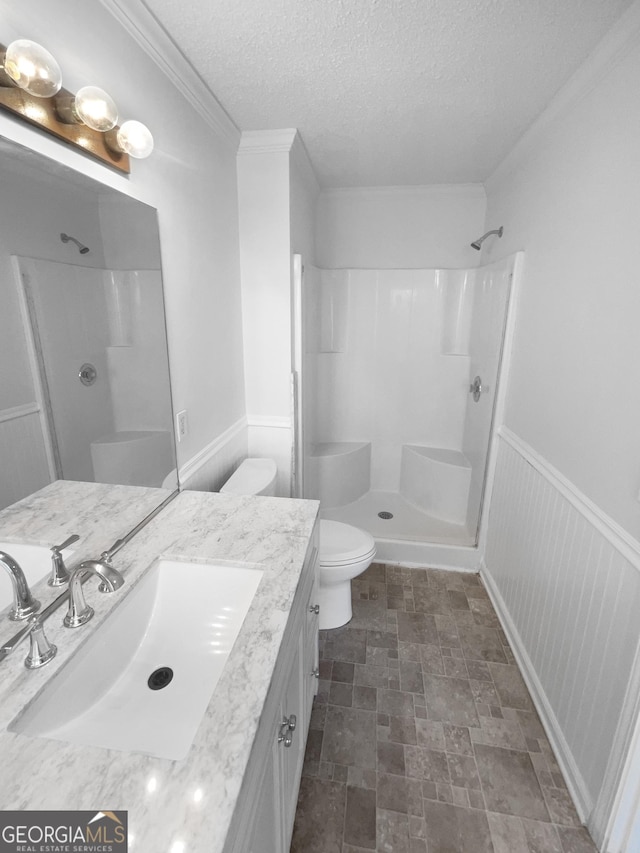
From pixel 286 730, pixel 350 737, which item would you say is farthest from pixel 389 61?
pixel 350 737

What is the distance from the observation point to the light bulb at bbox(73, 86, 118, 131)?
0.97 meters

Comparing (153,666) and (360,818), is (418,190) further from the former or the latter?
(360,818)

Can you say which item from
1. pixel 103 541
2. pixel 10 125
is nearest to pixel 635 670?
pixel 103 541

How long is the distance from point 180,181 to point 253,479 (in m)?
1.25

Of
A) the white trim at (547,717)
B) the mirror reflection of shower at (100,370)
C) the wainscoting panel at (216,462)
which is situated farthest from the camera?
the wainscoting panel at (216,462)

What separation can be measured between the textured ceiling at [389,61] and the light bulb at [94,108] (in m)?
0.41

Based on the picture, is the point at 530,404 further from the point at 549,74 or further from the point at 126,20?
the point at 126,20

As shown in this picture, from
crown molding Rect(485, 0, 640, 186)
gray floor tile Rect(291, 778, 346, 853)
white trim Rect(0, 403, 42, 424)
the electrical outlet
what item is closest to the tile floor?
gray floor tile Rect(291, 778, 346, 853)

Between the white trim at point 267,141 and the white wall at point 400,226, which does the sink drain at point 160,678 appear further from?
the white wall at point 400,226

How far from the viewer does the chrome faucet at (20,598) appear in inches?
29.9

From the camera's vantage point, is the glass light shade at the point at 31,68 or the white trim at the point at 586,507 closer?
the glass light shade at the point at 31,68

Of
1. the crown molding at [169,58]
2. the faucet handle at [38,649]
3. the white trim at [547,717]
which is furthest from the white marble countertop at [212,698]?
the crown molding at [169,58]

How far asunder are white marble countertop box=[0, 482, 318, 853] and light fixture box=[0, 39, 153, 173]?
83 cm

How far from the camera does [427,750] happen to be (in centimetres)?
146
